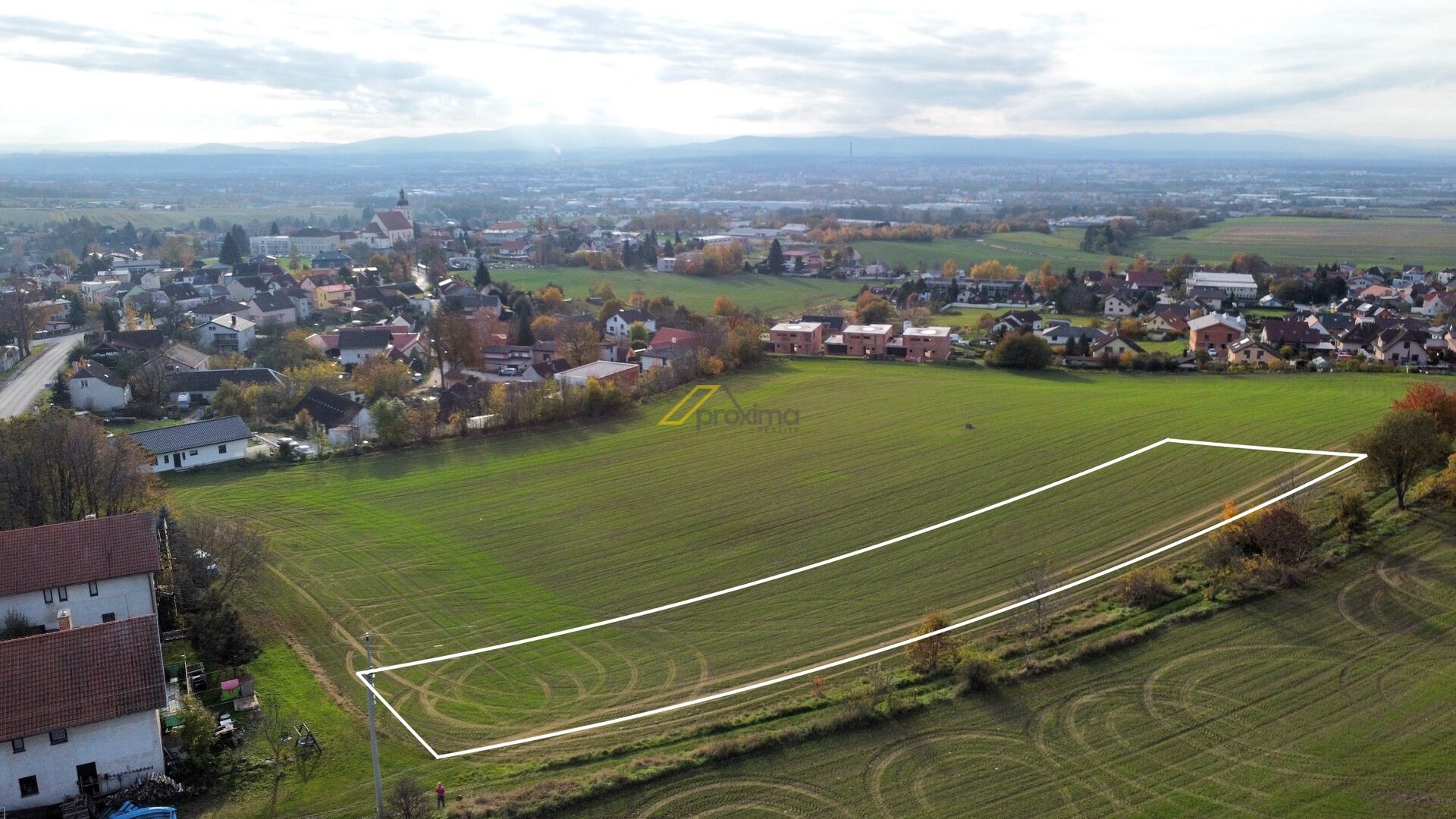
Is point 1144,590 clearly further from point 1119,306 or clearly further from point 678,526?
point 1119,306

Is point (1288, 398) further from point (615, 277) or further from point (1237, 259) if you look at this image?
point (615, 277)

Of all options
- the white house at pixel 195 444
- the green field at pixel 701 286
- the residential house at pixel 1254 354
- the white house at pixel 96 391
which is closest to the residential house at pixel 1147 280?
the green field at pixel 701 286

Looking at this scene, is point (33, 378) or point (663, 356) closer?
point (33, 378)

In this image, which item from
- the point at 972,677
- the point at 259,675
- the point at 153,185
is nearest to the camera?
the point at 972,677

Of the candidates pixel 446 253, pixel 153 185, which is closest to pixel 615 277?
pixel 446 253

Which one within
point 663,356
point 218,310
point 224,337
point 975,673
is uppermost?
point 218,310

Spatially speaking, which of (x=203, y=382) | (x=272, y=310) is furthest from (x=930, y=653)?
(x=272, y=310)
